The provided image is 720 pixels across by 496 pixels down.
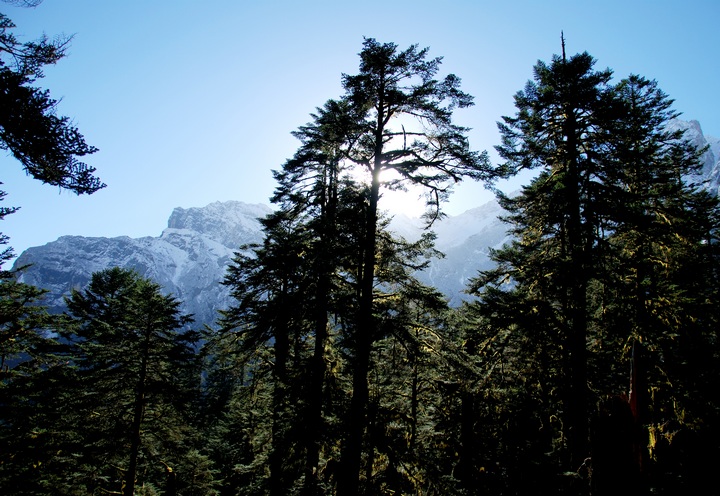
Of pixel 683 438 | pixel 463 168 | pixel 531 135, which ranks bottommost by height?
pixel 683 438

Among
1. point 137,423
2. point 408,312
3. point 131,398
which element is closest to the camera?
point 408,312

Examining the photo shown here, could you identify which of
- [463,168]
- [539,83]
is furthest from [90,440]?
[539,83]

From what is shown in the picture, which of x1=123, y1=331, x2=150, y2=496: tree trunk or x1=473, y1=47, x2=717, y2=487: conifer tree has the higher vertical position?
x1=473, y1=47, x2=717, y2=487: conifer tree

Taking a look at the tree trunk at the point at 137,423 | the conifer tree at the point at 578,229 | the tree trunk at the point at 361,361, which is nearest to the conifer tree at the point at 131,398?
the tree trunk at the point at 137,423

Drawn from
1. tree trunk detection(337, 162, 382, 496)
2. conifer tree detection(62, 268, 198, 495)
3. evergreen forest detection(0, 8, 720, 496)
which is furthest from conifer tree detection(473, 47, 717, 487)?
conifer tree detection(62, 268, 198, 495)

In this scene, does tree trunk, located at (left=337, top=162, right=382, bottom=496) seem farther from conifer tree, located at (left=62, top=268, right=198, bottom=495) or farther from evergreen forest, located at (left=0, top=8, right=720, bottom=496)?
conifer tree, located at (left=62, top=268, right=198, bottom=495)

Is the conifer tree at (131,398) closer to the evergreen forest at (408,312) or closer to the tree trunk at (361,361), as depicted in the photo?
the evergreen forest at (408,312)

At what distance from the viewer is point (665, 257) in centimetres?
1210

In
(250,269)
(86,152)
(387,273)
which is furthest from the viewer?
(250,269)

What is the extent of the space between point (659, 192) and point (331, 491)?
49.2 ft

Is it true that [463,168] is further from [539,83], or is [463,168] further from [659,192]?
[659,192]

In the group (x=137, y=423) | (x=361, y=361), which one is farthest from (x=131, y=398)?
(x=361, y=361)

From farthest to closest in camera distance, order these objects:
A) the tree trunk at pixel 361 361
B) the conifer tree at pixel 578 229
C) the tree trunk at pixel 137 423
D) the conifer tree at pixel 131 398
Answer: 1. the conifer tree at pixel 131 398
2. the tree trunk at pixel 137 423
3. the conifer tree at pixel 578 229
4. the tree trunk at pixel 361 361

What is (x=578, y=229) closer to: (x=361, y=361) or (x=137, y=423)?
(x=361, y=361)
